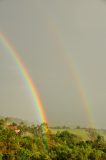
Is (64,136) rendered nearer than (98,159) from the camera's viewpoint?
No

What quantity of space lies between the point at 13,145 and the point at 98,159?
641 inches

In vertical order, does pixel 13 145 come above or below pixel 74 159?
above

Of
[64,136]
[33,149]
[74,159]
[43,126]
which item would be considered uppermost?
[43,126]

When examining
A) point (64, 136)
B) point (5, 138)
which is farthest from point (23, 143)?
point (64, 136)

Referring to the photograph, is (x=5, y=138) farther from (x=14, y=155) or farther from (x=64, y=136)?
(x=64, y=136)

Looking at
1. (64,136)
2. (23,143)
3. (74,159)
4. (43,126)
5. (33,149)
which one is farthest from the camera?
(43,126)

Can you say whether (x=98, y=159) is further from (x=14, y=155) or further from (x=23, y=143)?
(x=23, y=143)

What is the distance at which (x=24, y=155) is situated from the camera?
62094mm

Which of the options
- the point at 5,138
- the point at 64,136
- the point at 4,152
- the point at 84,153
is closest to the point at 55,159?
the point at 84,153

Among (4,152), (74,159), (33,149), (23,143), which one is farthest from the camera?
(23,143)

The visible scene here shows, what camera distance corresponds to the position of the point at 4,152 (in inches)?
2552

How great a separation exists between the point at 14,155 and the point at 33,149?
7.63 m

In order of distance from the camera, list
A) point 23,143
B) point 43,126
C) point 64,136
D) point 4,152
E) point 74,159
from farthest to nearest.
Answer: point 43,126 → point 64,136 → point 23,143 → point 4,152 → point 74,159

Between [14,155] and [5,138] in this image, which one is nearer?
[14,155]
